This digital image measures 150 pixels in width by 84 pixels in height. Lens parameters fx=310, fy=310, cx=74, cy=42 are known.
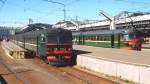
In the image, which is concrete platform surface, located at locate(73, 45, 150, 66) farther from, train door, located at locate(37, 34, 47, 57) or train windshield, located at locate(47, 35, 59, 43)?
train door, located at locate(37, 34, 47, 57)

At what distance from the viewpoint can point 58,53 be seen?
23656mm

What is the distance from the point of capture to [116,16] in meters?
70.7

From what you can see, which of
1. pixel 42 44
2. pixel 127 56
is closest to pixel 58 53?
pixel 42 44

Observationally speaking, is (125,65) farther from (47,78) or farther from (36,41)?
(36,41)

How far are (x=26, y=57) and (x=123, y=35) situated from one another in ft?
38.2

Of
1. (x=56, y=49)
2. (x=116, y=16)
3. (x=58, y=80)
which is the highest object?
(x=116, y=16)

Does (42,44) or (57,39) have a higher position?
(57,39)

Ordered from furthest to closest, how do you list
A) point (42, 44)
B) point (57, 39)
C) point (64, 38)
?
point (42, 44), point (64, 38), point (57, 39)

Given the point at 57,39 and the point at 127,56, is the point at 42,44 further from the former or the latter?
the point at 127,56

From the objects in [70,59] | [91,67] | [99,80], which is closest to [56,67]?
[70,59]

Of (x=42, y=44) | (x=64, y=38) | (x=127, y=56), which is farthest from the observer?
(x=42, y=44)

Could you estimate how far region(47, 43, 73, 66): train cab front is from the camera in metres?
23.7

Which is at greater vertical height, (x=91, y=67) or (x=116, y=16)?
(x=116, y=16)

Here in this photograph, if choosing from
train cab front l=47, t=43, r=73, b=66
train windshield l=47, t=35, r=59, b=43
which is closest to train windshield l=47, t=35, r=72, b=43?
train windshield l=47, t=35, r=59, b=43
